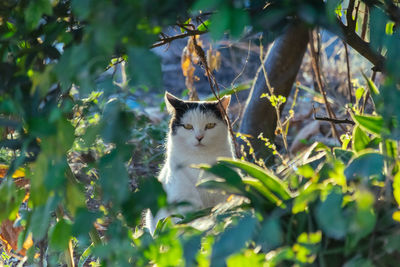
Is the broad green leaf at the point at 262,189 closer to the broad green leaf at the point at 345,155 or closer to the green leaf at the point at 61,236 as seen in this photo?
the broad green leaf at the point at 345,155

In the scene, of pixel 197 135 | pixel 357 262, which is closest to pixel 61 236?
pixel 357 262

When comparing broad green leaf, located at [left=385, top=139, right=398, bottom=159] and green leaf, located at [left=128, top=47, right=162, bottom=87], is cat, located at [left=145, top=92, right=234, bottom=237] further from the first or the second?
green leaf, located at [left=128, top=47, right=162, bottom=87]

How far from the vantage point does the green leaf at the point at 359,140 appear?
1145mm

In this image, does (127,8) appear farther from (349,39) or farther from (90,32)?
(349,39)

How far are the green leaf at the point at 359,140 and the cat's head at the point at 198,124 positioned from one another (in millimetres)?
1334

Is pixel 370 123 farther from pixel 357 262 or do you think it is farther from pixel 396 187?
pixel 357 262

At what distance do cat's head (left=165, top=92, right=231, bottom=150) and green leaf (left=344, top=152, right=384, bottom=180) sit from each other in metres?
1.52

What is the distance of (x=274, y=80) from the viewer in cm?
292

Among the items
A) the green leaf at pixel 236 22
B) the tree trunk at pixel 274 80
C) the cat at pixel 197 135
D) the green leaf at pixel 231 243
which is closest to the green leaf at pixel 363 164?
the green leaf at pixel 231 243

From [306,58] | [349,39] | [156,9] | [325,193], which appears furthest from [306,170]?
Result: [306,58]

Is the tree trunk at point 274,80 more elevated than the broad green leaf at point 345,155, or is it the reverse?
the tree trunk at point 274,80

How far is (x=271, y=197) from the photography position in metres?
1.05

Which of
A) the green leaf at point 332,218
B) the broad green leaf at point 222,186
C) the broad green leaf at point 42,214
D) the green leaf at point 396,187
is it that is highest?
the broad green leaf at point 222,186

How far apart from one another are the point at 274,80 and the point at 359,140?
1.80 m
